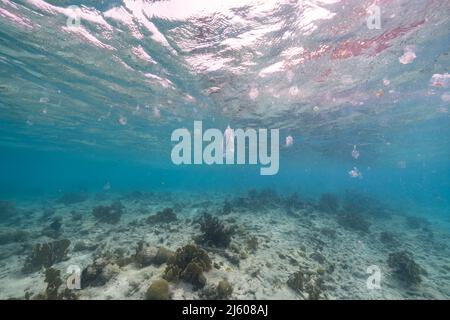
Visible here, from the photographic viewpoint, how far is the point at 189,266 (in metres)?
7.50

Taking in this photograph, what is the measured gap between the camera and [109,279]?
778 centimetres

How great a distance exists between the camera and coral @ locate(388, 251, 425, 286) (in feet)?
35.2

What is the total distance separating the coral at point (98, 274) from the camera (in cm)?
765

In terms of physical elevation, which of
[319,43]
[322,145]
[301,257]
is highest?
[319,43]

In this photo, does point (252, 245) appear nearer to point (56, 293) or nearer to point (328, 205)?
point (56, 293)

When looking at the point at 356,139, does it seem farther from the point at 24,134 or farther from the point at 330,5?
the point at 24,134

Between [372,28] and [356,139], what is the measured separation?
24417mm

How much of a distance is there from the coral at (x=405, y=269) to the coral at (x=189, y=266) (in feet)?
31.3

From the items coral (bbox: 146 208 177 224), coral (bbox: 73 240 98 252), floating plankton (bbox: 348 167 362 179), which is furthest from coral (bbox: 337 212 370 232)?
coral (bbox: 73 240 98 252)

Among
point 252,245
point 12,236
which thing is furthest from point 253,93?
point 12,236

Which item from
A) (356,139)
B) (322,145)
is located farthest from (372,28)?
(322,145)

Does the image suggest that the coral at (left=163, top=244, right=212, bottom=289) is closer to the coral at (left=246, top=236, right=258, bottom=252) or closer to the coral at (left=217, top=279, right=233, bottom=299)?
the coral at (left=217, top=279, right=233, bottom=299)

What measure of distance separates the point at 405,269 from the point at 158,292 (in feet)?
37.7

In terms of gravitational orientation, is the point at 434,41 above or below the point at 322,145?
above
